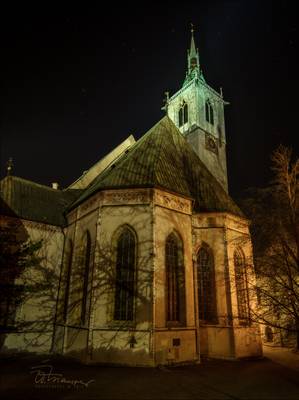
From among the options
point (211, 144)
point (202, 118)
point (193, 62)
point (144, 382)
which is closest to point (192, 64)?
point (193, 62)

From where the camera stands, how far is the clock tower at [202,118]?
34.1 m

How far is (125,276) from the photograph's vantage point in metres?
14.6

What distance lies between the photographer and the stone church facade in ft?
44.9

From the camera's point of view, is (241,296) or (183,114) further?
(183,114)

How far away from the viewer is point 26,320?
17.7 metres

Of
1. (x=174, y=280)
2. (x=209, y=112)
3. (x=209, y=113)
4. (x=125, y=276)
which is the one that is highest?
(x=209, y=112)

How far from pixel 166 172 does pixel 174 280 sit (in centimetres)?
600

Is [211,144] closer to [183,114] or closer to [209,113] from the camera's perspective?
[209,113]

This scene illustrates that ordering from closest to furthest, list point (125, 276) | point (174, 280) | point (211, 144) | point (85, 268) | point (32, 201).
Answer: point (125, 276) < point (174, 280) < point (85, 268) < point (32, 201) < point (211, 144)

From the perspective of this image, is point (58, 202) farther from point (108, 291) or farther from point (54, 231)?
point (108, 291)

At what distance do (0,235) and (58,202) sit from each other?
9351mm

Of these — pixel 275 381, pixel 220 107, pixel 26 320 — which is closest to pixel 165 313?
pixel 275 381

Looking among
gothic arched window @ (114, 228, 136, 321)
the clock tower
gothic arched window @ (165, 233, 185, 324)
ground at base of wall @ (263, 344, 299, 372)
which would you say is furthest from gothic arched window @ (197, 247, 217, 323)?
the clock tower

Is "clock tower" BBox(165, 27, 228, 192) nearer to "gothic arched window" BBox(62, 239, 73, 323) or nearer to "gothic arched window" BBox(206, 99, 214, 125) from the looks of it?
"gothic arched window" BBox(206, 99, 214, 125)
